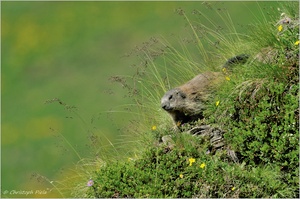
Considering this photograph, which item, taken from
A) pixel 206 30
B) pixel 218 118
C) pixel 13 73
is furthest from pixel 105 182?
pixel 13 73

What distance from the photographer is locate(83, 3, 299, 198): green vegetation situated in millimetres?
6488

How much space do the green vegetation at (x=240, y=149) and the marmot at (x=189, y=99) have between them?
11 centimetres

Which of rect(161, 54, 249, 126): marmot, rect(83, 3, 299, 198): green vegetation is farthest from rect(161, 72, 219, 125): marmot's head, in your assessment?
rect(83, 3, 299, 198): green vegetation

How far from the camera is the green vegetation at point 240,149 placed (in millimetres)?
6488

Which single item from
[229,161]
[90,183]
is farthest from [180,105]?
[90,183]

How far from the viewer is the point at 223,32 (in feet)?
29.3

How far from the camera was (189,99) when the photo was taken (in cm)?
736

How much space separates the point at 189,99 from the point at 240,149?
0.84 metres

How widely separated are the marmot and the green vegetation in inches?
4.2

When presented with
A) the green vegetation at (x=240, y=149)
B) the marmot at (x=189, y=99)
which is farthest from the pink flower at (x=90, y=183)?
the marmot at (x=189, y=99)

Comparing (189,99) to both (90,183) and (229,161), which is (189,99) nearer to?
(229,161)

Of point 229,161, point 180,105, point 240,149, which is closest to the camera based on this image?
point 240,149

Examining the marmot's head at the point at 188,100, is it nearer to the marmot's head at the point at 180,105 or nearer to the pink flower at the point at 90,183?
the marmot's head at the point at 180,105

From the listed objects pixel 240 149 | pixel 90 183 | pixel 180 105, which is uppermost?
pixel 180 105
